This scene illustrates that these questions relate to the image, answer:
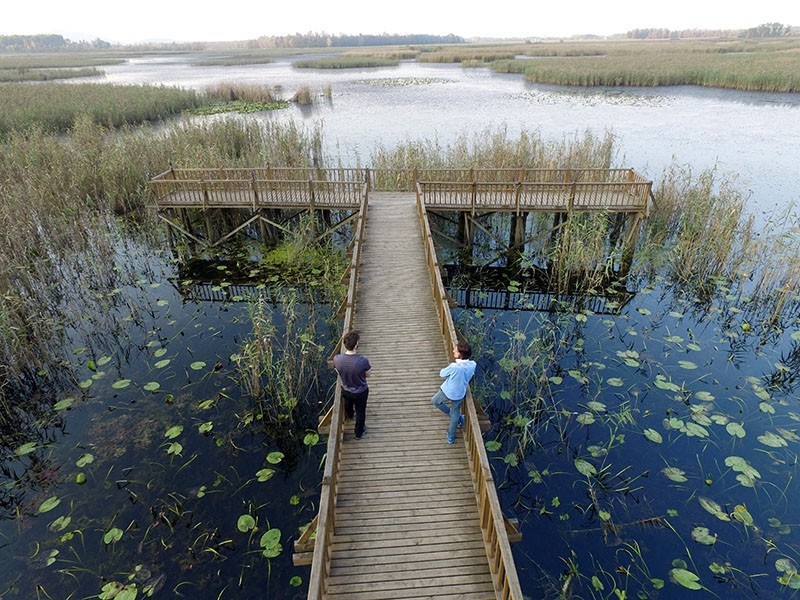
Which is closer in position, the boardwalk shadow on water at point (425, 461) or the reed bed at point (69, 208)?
the boardwalk shadow on water at point (425, 461)

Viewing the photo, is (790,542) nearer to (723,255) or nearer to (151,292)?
(723,255)

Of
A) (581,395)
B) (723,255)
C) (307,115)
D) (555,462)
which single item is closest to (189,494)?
(555,462)

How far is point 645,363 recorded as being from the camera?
1196cm

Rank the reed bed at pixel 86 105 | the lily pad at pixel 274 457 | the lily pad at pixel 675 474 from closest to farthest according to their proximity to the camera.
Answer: the lily pad at pixel 675 474, the lily pad at pixel 274 457, the reed bed at pixel 86 105

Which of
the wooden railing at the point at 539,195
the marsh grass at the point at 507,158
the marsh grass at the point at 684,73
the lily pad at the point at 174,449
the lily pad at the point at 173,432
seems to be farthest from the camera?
the marsh grass at the point at 684,73

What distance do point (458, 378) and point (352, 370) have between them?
1635 millimetres

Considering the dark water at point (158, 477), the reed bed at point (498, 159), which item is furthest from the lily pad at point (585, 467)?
the reed bed at point (498, 159)

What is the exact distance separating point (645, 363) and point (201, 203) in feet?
53.6

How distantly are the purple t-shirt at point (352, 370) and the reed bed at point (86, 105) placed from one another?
28164mm

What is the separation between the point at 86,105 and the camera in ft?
109

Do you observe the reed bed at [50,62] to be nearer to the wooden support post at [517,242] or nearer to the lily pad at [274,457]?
the wooden support post at [517,242]

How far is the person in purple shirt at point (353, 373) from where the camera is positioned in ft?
22.9


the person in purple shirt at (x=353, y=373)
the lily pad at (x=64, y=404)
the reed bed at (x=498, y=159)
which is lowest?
the lily pad at (x=64, y=404)

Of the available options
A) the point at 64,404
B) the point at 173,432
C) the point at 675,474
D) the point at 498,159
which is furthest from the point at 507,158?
the point at 64,404
